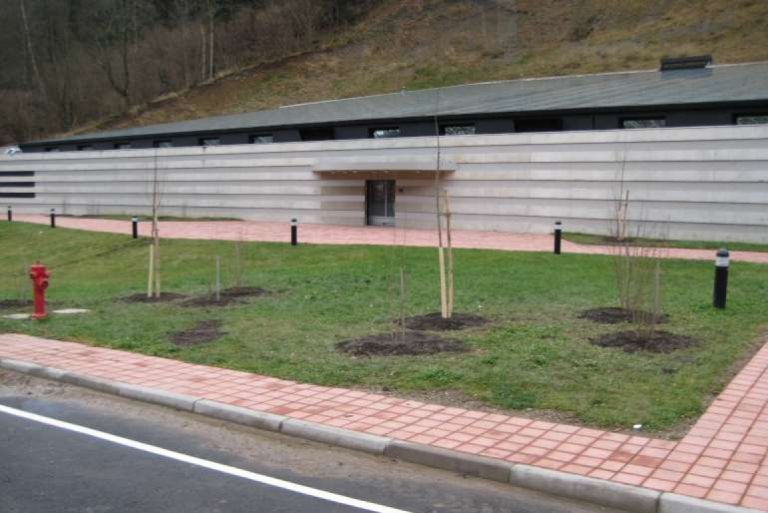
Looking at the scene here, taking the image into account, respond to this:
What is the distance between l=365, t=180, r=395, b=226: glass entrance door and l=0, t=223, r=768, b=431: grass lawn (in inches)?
499

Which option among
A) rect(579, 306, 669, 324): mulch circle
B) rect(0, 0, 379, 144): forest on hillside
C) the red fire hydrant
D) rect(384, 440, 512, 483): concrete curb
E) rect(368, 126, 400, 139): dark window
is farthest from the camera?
rect(0, 0, 379, 144): forest on hillside

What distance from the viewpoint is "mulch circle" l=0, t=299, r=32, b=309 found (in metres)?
14.6

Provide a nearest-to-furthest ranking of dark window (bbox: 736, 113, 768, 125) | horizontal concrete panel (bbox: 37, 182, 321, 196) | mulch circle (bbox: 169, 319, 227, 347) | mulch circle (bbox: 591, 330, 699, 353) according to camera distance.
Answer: mulch circle (bbox: 591, 330, 699, 353)
mulch circle (bbox: 169, 319, 227, 347)
dark window (bbox: 736, 113, 768, 125)
horizontal concrete panel (bbox: 37, 182, 321, 196)

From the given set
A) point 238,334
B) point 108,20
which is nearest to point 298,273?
point 238,334

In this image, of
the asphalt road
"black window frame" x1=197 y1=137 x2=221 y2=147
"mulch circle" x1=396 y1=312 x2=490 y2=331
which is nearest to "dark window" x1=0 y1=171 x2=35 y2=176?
"black window frame" x1=197 y1=137 x2=221 y2=147

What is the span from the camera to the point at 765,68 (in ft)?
105

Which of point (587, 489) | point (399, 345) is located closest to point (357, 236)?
point (399, 345)

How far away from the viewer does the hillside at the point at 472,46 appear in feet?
158

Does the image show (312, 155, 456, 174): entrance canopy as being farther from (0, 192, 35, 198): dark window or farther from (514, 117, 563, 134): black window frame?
(0, 192, 35, 198): dark window

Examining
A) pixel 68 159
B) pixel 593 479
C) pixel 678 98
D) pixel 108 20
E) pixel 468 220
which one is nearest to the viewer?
pixel 593 479

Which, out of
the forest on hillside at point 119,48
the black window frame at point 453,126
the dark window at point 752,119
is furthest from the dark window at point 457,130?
the forest on hillside at point 119,48

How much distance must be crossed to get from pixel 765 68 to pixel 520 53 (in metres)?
25.9

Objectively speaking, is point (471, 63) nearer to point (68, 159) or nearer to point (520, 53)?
point (520, 53)

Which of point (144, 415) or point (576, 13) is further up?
point (576, 13)
